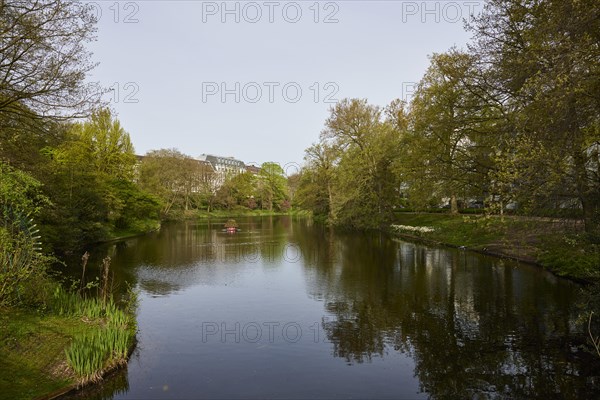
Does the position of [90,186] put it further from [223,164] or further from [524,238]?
[223,164]

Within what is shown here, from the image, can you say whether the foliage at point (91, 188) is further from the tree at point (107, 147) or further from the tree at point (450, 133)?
the tree at point (450, 133)

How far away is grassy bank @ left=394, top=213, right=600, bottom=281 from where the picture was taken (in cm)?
1656

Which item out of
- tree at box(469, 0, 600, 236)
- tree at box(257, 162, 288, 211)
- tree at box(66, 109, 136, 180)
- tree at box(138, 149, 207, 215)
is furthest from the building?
tree at box(469, 0, 600, 236)

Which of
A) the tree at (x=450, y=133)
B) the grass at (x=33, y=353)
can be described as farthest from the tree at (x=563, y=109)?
the grass at (x=33, y=353)

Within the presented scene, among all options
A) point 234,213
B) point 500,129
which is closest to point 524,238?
point 500,129

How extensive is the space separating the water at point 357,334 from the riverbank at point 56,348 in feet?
1.71

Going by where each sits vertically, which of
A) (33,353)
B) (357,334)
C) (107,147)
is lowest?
(357,334)

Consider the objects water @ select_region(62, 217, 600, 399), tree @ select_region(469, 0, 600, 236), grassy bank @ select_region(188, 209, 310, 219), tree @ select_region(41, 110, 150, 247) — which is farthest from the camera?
grassy bank @ select_region(188, 209, 310, 219)

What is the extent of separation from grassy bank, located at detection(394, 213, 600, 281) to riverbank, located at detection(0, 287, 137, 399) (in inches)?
449

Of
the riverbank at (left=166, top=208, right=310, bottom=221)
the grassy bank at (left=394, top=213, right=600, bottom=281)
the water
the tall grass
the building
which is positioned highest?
the building

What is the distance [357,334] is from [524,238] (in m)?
16.9

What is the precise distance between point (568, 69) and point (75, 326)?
14182 millimetres

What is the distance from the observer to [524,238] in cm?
2436

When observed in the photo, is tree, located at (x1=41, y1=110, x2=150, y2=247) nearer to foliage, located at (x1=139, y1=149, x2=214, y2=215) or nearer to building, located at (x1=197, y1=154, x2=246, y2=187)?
foliage, located at (x1=139, y1=149, x2=214, y2=215)
